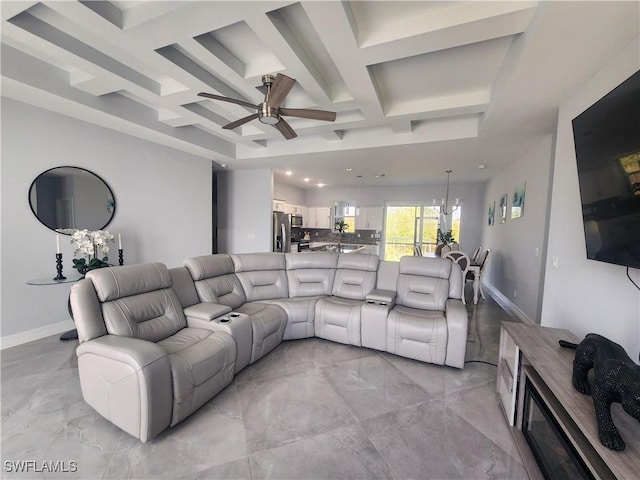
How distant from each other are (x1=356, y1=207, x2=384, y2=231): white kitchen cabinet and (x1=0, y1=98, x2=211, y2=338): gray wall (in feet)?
17.3

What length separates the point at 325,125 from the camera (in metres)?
3.59

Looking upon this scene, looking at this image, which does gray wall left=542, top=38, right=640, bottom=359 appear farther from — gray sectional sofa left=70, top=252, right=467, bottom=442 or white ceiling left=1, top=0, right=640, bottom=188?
gray sectional sofa left=70, top=252, right=467, bottom=442

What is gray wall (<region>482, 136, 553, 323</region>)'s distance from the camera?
11.2 ft

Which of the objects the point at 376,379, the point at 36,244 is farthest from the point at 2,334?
the point at 376,379

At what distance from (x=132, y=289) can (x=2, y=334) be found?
2.12 meters

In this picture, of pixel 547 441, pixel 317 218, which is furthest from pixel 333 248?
pixel 547 441

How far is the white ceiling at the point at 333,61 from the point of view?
67.0 inches

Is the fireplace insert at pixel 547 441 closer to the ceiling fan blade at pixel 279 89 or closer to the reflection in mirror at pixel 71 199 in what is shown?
the ceiling fan blade at pixel 279 89

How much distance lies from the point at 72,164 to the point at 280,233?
361 cm

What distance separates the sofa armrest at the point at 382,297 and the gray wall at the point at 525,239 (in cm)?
202

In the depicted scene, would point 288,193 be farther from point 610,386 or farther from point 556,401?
point 610,386

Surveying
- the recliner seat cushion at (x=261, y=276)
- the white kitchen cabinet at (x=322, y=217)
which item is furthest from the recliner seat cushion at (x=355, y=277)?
the white kitchen cabinet at (x=322, y=217)

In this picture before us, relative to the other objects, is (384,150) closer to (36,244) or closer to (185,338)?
(185,338)

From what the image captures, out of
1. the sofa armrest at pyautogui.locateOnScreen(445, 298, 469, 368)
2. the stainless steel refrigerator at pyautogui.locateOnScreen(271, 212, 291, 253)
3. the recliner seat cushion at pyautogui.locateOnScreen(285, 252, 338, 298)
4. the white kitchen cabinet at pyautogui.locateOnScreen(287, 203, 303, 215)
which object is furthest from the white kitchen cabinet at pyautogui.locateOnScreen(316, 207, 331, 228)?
the sofa armrest at pyautogui.locateOnScreen(445, 298, 469, 368)
